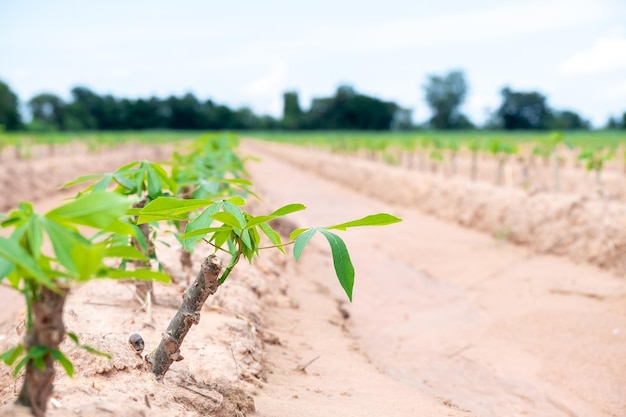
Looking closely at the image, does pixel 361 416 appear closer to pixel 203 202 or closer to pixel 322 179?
pixel 203 202

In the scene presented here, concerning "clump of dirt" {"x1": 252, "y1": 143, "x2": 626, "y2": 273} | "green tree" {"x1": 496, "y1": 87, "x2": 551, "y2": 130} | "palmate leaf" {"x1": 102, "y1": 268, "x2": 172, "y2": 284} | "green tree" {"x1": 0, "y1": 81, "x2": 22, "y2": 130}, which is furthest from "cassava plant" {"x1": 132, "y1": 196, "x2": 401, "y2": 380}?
"green tree" {"x1": 496, "y1": 87, "x2": 551, "y2": 130}

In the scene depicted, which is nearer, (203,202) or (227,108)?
(203,202)

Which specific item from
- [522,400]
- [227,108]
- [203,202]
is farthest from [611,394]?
[227,108]

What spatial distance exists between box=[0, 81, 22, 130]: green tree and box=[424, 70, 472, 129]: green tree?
45671 mm

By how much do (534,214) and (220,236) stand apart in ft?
20.7

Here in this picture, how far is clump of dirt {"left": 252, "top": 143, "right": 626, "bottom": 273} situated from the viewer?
616 cm

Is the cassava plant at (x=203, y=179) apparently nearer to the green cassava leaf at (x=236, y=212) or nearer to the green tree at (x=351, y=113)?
the green cassava leaf at (x=236, y=212)

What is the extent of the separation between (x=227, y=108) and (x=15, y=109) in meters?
26.1

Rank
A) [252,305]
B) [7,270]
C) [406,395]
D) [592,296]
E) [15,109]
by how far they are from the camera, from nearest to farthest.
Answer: [7,270], [406,395], [252,305], [592,296], [15,109]

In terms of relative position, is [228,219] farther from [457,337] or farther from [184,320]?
[457,337]

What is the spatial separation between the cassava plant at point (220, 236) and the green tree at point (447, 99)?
68795mm

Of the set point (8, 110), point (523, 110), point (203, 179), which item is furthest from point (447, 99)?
point (203, 179)

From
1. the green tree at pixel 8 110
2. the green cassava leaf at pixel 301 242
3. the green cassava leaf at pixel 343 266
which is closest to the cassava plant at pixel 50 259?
the green cassava leaf at pixel 301 242

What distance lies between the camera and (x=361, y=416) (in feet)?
8.05
